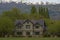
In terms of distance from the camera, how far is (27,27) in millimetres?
46469

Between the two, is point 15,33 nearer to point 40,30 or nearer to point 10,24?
point 10,24

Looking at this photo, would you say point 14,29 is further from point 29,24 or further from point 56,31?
point 56,31

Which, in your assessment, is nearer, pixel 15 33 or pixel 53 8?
pixel 15 33

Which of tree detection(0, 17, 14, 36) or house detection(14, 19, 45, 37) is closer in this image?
tree detection(0, 17, 14, 36)

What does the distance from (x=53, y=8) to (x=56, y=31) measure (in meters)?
69.7

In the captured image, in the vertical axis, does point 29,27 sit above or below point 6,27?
below

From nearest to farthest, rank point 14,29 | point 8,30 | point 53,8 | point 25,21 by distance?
point 8,30, point 14,29, point 25,21, point 53,8

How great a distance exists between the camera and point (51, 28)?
43.1 m

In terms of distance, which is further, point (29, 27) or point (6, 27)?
point (29, 27)

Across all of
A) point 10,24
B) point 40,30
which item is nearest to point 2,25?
point 10,24

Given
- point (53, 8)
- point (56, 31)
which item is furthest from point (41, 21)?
point (53, 8)

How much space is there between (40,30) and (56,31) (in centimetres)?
465

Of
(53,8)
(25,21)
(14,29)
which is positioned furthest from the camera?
(53,8)

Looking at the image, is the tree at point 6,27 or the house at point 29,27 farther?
the house at point 29,27
